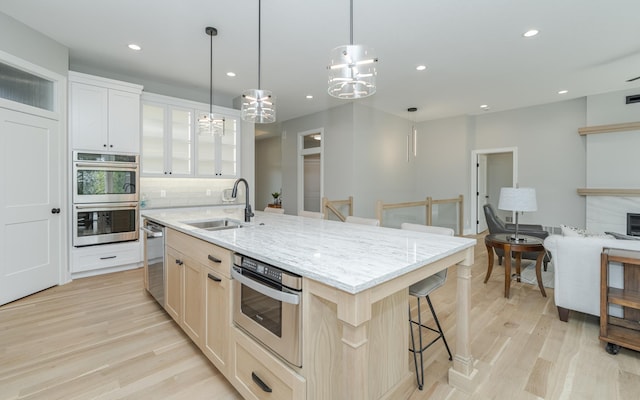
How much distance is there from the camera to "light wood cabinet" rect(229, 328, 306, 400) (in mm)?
1233

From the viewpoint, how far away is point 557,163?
230 inches

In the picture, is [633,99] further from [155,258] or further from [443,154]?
[155,258]

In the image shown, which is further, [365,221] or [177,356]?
[365,221]

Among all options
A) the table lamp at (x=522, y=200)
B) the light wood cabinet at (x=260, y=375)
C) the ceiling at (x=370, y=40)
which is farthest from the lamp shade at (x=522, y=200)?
the light wood cabinet at (x=260, y=375)

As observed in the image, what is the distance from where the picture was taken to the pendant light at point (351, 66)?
199 cm

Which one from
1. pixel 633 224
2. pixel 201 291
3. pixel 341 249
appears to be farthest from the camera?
pixel 633 224

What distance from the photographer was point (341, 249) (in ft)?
5.08

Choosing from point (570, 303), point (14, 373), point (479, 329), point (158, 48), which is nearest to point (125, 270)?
point (14, 373)

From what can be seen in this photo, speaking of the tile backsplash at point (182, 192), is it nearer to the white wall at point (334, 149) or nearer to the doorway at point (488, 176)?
the white wall at point (334, 149)

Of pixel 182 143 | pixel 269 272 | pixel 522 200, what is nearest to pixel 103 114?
pixel 182 143

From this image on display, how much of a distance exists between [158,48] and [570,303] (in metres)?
5.19

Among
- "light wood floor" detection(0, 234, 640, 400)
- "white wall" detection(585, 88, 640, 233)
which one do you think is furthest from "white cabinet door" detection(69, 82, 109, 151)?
"white wall" detection(585, 88, 640, 233)

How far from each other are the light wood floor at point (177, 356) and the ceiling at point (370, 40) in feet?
9.61

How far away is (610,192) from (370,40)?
5196 mm
